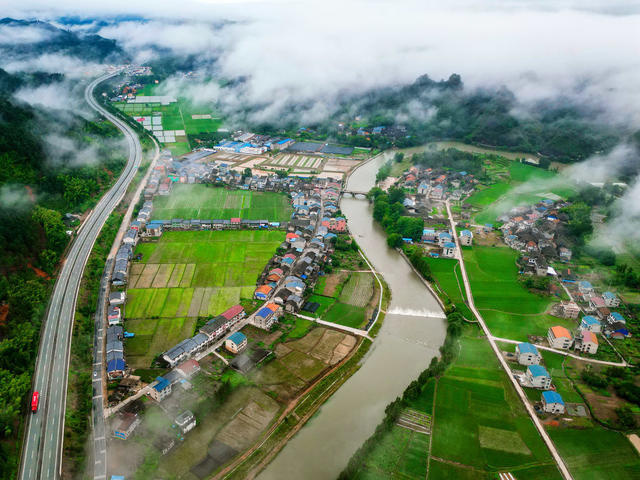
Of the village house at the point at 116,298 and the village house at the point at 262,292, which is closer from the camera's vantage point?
the village house at the point at 116,298

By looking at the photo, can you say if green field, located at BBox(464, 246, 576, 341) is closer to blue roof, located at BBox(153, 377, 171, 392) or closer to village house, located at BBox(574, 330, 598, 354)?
village house, located at BBox(574, 330, 598, 354)

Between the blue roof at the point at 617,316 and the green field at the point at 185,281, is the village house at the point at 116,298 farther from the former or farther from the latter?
the blue roof at the point at 617,316

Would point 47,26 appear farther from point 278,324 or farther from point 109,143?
point 278,324

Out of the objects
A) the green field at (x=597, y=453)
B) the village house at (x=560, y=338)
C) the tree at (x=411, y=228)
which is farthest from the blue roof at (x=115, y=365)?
the tree at (x=411, y=228)

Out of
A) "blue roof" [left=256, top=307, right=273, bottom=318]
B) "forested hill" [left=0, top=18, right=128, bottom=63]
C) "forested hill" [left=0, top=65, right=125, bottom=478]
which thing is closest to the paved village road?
"blue roof" [left=256, top=307, right=273, bottom=318]

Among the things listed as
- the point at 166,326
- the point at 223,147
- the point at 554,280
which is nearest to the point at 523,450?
the point at 554,280

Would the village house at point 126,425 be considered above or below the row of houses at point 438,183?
above
